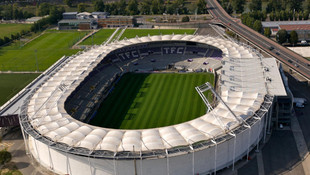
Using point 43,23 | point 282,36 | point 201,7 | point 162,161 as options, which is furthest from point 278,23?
point 162,161

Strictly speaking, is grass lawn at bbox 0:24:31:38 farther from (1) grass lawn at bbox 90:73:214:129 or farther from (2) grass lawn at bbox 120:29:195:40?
(1) grass lawn at bbox 90:73:214:129

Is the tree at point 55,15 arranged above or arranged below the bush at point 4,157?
above

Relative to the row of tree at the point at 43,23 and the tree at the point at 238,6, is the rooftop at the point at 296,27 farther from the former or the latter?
the row of tree at the point at 43,23

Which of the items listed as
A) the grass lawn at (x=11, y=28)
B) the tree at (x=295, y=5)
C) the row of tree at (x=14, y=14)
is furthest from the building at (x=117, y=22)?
the tree at (x=295, y=5)

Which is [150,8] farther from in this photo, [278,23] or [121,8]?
[278,23]

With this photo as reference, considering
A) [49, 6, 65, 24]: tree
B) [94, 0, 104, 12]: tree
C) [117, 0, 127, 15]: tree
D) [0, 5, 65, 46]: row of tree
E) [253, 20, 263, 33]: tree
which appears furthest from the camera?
[94, 0, 104, 12]: tree

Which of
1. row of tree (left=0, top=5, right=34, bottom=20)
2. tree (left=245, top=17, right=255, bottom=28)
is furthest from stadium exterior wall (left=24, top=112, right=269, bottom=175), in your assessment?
row of tree (left=0, top=5, right=34, bottom=20)
